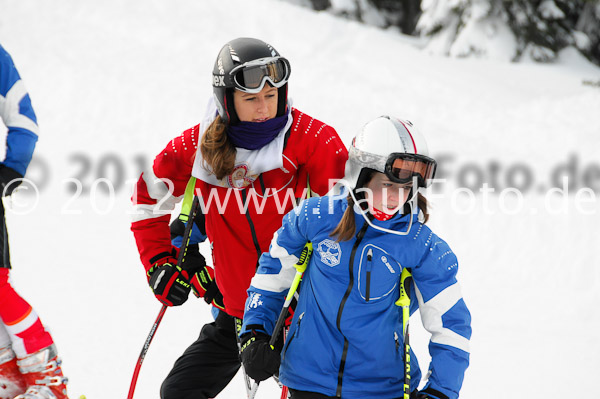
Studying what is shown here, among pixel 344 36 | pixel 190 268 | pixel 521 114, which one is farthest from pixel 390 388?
pixel 344 36

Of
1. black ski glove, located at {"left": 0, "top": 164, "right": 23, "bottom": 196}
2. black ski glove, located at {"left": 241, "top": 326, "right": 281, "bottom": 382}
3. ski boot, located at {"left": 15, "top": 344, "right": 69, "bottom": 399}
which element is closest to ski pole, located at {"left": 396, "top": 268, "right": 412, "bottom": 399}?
black ski glove, located at {"left": 241, "top": 326, "right": 281, "bottom": 382}

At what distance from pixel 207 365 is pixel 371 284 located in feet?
4.08

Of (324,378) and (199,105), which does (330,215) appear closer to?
(324,378)

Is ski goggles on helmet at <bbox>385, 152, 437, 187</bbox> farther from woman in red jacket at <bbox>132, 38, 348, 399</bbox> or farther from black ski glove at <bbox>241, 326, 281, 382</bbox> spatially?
black ski glove at <bbox>241, 326, 281, 382</bbox>

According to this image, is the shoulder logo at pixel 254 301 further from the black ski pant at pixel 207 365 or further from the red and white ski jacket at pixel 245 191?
the black ski pant at pixel 207 365

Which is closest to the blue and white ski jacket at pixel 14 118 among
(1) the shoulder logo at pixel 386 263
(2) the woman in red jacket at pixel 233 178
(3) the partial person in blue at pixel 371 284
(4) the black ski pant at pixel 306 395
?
(2) the woman in red jacket at pixel 233 178

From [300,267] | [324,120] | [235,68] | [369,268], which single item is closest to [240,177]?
[235,68]

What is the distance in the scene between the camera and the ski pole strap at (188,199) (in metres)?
3.52

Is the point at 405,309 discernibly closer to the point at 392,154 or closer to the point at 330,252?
the point at 330,252

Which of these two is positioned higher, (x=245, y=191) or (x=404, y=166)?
(x=404, y=166)

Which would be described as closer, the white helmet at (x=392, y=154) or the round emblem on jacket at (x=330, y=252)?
the white helmet at (x=392, y=154)

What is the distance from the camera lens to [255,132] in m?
3.23

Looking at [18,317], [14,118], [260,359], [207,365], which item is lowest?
[207,365]

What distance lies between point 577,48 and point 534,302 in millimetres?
9013
